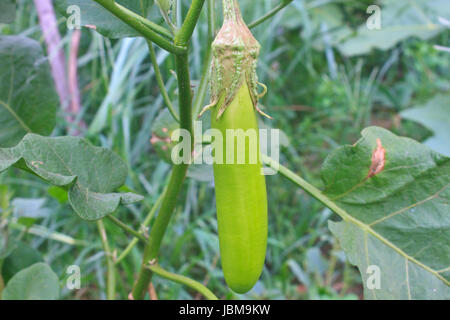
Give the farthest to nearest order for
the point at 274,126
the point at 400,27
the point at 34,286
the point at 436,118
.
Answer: the point at 400,27
the point at 274,126
the point at 436,118
the point at 34,286

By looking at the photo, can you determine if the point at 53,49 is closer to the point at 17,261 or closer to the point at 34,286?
the point at 17,261

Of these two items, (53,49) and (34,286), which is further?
(53,49)

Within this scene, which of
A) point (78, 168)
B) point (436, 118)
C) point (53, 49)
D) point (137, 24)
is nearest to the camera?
point (137, 24)

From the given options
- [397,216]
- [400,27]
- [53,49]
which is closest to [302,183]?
[397,216]

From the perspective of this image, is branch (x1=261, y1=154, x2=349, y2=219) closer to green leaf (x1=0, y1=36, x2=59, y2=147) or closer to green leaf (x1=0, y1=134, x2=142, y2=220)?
green leaf (x1=0, y1=134, x2=142, y2=220)

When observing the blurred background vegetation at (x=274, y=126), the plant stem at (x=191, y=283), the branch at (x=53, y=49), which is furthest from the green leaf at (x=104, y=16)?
the branch at (x=53, y=49)

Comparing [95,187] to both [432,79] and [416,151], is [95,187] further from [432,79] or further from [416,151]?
[432,79]
